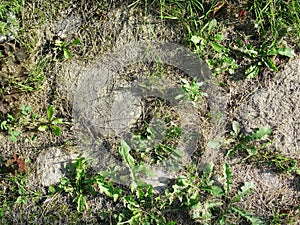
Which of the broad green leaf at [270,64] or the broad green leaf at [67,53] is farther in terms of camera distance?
the broad green leaf at [67,53]

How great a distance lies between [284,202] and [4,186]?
2.05m

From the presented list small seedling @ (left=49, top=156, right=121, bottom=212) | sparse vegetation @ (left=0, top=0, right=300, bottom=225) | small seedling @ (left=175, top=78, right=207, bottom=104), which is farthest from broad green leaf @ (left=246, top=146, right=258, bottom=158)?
small seedling @ (left=49, top=156, right=121, bottom=212)

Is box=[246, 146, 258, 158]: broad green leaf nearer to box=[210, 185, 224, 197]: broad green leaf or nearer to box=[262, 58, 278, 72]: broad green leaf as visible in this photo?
box=[210, 185, 224, 197]: broad green leaf

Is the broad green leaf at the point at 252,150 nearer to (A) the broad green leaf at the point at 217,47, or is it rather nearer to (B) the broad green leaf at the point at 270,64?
(B) the broad green leaf at the point at 270,64

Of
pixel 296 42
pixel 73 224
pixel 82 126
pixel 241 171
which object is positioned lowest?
pixel 73 224

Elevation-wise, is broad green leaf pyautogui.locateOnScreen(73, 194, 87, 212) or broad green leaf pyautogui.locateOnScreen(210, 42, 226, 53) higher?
broad green leaf pyautogui.locateOnScreen(210, 42, 226, 53)

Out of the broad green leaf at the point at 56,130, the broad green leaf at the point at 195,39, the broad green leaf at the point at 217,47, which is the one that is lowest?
the broad green leaf at the point at 56,130

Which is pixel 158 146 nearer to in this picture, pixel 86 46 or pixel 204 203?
pixel 204 203

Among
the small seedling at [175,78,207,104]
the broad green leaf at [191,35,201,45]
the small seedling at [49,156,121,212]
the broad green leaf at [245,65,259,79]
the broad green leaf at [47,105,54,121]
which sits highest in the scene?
the broad green leaf at [191,35,201,45]

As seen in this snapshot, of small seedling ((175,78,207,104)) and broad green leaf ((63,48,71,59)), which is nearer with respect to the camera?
small seedling ((175,78,207,104))

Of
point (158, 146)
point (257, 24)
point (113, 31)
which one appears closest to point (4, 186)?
point (158, 146)

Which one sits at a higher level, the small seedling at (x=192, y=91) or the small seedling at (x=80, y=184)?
the small seedling at (x=192, y=91)

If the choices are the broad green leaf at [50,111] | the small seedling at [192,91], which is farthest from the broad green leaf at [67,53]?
the small seedling at [192,91]

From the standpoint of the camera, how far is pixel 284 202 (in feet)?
11.0
